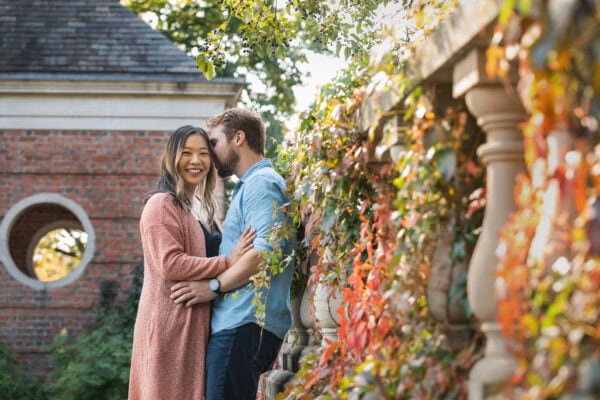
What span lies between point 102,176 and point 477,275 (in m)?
10.9

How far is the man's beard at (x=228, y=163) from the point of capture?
3807mm

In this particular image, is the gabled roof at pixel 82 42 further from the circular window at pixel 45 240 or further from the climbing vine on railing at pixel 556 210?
the climbing vine on railing at pixel 556 210

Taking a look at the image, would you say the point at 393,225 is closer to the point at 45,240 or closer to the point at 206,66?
the point at 206,66

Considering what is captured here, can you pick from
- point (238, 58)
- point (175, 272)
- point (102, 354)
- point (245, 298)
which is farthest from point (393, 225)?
point (238, 58)

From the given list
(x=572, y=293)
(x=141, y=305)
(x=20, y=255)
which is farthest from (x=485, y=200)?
(x=20, y=255)

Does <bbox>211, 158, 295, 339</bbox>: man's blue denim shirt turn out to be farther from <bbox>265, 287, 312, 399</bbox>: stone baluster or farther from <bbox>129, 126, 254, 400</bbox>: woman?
<bbox>265, 287, 312, 399</bbox>: stone baluster

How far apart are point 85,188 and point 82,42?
6.66 feet

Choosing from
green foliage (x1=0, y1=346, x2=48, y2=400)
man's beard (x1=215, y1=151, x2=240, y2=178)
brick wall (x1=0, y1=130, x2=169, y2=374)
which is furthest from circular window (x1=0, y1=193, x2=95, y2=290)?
man's beard (x1=215, y1=151, x2=240, y2=178)

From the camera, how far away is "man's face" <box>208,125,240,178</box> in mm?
3811

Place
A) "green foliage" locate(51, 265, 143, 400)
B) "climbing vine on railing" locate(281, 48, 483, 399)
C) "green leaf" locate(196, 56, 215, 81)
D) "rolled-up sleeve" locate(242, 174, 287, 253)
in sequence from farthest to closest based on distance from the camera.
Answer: "green foliage" locate(51, 265, 143, 400) < "green leaf" locate(196, 56, 215, 81) < "rolled-up sleeve" locate(242, 174, 287, 253) < "climbing vine on railing" locate(281, 48, 483, 399)

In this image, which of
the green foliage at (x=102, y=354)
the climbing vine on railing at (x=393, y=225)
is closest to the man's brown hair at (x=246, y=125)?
the climbing vine on railing at (x=393, y=225)

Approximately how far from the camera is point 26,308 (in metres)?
11.9

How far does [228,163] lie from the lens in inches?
151

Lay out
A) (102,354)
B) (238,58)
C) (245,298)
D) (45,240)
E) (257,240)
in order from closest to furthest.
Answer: (257,240) → (245,298) → (102,354) → (238,58) → (45,240)
